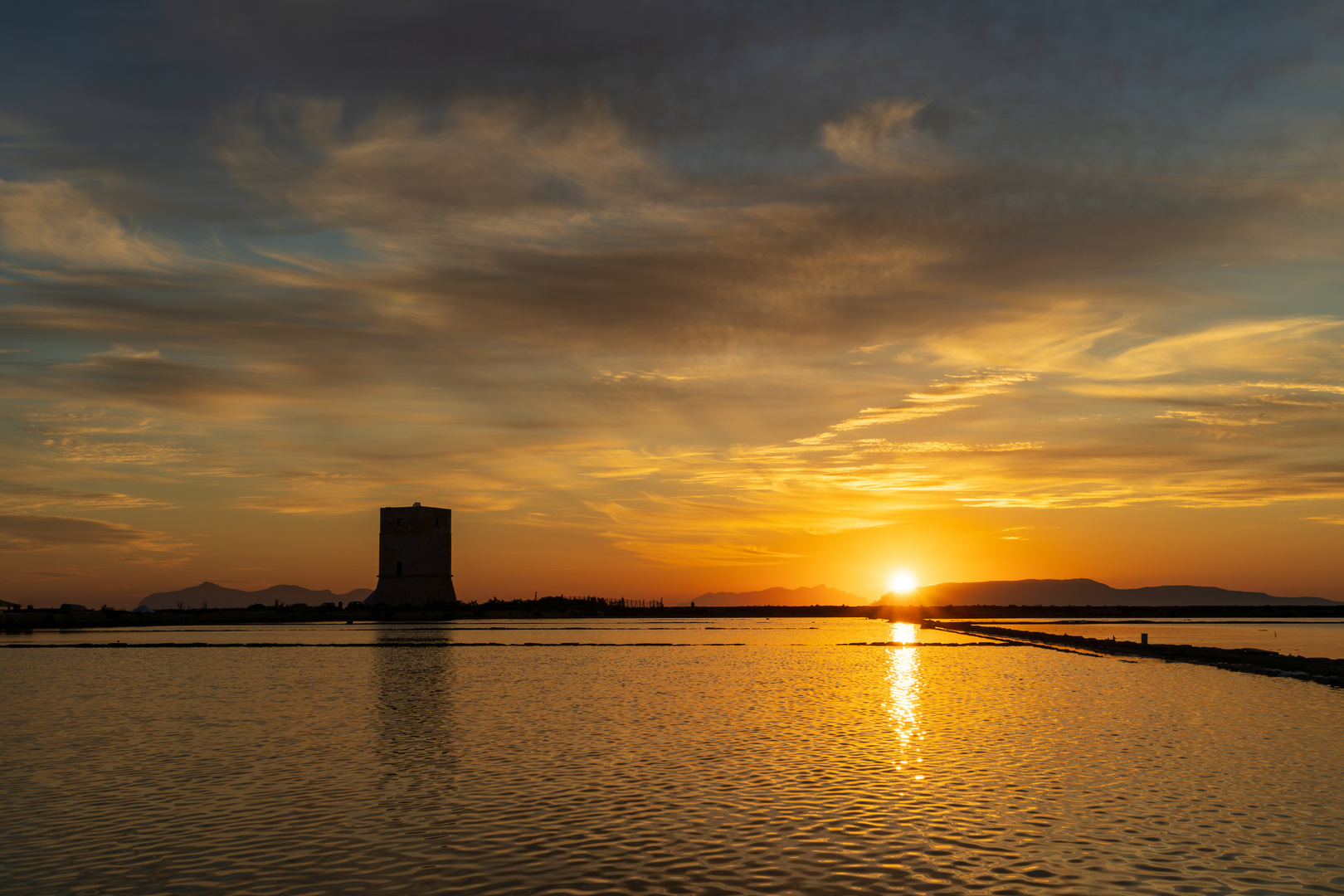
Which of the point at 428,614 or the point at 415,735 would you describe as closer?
the point at 415,735

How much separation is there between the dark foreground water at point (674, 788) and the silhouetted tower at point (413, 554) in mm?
80917

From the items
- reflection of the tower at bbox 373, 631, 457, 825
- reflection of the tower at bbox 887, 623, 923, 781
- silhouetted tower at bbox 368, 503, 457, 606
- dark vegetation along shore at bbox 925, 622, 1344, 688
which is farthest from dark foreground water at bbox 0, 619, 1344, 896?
silhouetted tower at bbox 368, 503, 457, 606

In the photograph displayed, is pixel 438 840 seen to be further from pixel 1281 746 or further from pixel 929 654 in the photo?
pixel 929 654

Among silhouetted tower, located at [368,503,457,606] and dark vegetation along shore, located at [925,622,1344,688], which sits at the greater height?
silhouetted tower, located at [368,503,457,606]

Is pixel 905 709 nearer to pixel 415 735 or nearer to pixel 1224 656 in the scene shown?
pixel 415 735

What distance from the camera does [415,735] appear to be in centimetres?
2725

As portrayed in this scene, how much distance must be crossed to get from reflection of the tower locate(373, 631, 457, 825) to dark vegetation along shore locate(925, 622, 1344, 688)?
3538 centimetres

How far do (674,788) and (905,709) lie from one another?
15.8 meters

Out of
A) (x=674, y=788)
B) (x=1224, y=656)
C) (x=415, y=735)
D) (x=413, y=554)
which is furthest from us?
(x=413, y=554)

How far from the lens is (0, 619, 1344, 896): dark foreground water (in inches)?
538

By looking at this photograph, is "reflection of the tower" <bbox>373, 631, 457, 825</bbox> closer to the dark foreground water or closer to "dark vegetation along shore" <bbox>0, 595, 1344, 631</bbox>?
the dark foreground water

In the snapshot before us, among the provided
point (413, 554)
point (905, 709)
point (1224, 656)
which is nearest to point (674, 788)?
point (905, 709)

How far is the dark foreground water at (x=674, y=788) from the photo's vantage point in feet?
44.8

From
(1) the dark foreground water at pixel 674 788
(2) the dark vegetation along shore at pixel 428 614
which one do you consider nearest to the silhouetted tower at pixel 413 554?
(2) the dark vegetation along shore at pixel 428 614
